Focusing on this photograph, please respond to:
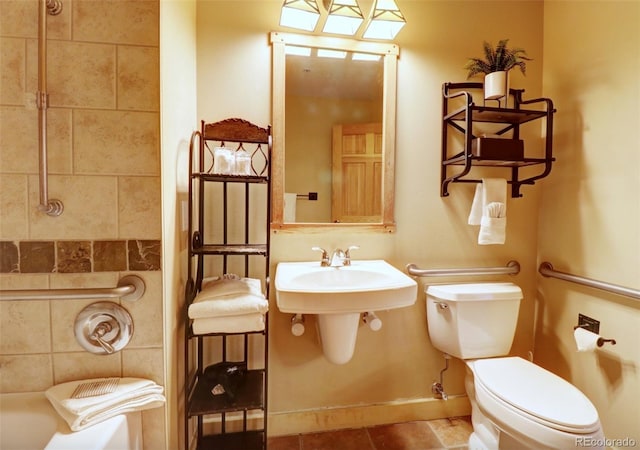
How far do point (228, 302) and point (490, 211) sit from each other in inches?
48.8

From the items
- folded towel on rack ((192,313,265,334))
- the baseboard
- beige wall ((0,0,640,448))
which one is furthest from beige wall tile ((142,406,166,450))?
the baseboard

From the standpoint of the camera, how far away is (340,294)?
3.49 feet

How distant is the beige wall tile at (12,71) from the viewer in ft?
2.83

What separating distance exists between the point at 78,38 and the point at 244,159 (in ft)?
1.99

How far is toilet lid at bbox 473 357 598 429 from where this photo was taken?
99cm

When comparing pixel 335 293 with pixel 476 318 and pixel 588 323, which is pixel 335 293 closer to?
pixel 476 318

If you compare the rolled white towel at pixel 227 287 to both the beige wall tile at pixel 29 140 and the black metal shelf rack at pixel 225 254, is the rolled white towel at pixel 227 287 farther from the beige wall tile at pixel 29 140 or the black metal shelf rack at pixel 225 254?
the beige wall tile at pixel 29 140

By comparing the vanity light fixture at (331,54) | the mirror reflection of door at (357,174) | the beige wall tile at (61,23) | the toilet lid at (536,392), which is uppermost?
the vanity light fixture at (331,54)

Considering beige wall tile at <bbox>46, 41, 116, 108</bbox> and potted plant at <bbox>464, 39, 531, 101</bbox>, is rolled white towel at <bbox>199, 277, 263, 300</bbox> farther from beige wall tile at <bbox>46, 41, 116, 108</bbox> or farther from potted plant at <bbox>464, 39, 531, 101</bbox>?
potted plant at <bbox>464, 39, 531, 101</bbox>

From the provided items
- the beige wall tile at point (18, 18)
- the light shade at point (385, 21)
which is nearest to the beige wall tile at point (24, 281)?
the beige wall tile at point (18, 18)

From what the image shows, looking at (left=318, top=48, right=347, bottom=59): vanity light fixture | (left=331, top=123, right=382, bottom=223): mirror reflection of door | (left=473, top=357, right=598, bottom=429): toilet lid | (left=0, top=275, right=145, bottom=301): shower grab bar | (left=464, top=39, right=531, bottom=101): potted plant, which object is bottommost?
(left=473, top=357, right=598, bottom=429): toilet lid

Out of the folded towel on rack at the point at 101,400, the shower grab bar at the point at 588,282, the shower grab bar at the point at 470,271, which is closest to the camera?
the folded towel on rack at the point at 101,400

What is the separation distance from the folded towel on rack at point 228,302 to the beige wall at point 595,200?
4.89 feet

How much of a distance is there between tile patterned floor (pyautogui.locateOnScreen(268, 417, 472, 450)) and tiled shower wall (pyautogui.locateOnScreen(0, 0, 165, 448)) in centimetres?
93
